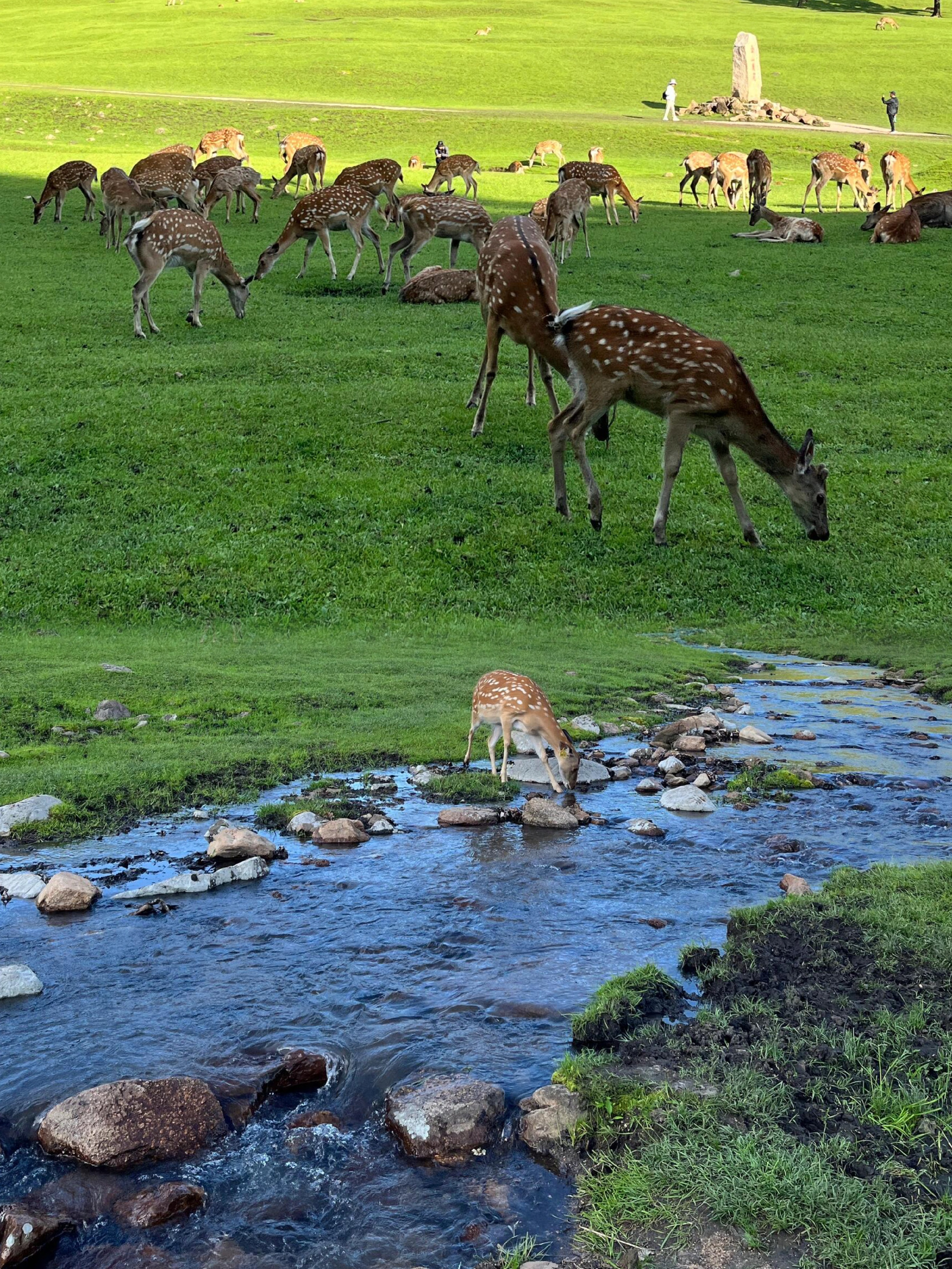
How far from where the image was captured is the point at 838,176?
36.8 m

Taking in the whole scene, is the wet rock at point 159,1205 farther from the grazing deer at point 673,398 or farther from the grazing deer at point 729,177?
the grazing deer at point 729,177

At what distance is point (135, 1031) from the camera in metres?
5.29

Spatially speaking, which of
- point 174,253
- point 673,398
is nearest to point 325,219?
point 174,253

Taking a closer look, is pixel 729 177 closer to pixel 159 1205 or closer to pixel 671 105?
pixel 671 105

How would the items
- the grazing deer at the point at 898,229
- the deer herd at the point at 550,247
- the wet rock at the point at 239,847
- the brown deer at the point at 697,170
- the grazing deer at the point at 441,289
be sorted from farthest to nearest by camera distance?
the brown deer at the point at 697,170, the grazing deer at the point at 898,229, the grazing deer at the point at 441,289, the deer herd at the point at 550,247, the wet rock at the point at 239,847

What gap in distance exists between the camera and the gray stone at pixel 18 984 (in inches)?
219

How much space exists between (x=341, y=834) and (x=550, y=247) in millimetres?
24818

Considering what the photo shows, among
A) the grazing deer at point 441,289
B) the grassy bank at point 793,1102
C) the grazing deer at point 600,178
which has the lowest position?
the grassy bank at point 793,1102

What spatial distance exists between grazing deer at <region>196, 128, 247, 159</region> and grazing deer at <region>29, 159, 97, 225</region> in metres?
9.31

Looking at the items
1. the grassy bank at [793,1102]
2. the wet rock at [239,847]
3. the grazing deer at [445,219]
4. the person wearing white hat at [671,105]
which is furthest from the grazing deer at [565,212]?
the person wearing white hat at [671,105]

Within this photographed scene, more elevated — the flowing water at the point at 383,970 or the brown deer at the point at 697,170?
the brown deer at the point at 697,170

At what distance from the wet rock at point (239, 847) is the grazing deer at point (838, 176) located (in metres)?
33.5

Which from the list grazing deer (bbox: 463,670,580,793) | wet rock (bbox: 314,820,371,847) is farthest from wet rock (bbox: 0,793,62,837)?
grazing deer (bbox: 463,670,580,793)

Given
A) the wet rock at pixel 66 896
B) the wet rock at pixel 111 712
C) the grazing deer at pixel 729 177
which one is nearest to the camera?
the wet rock at pixel 66 896
